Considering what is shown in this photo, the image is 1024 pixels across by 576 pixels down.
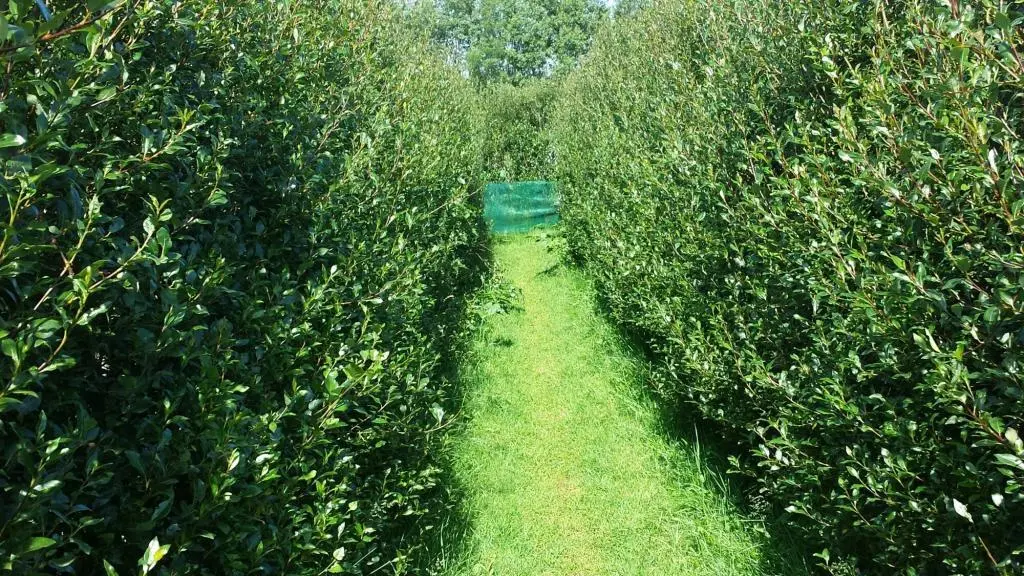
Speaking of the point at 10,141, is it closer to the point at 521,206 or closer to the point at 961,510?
the point at 961,510

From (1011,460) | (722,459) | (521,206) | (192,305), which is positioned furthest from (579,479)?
(521,206)

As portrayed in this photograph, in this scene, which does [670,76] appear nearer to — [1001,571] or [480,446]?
[480,446]

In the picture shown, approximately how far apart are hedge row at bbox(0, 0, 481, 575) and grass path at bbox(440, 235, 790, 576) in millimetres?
814

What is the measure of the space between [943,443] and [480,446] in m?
3.68

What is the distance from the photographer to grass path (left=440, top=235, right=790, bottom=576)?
13.3ft

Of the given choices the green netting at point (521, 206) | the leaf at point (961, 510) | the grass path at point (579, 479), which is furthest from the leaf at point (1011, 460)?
the green netting at point (521, 206)

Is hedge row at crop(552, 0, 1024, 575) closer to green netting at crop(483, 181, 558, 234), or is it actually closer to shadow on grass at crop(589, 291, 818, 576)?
shadow on grass at crop(589, 291, 818, 576)

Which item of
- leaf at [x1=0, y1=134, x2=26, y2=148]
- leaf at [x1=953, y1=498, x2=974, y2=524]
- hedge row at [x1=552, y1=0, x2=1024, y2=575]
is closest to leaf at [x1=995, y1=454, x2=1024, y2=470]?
hedge row at [x1=552, y1=0, x2=1024, y2=575]

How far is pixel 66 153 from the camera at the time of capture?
6.45ft

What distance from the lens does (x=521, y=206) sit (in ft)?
51.8

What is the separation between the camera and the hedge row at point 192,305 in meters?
1.57

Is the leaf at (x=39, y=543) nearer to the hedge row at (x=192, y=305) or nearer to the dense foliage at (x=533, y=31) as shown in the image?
the hedge row at (x=192, y=305)

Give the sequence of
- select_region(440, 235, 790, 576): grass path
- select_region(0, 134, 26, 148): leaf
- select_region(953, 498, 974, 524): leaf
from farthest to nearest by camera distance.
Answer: select_region(440, 235, 790, 576): grass path → select_region(953, 498, 974, 524): leaf → select_region(0, 134, 26, 148): leaf

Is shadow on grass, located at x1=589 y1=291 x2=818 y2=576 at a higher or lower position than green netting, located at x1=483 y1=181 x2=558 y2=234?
lower
